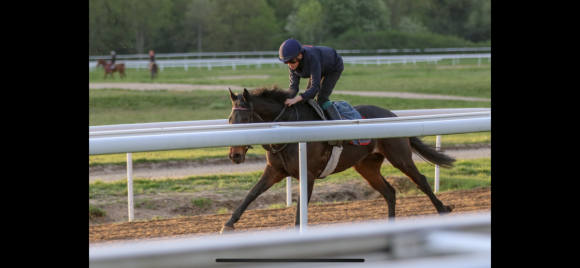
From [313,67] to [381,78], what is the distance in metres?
19.0

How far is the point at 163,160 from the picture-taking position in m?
8.64

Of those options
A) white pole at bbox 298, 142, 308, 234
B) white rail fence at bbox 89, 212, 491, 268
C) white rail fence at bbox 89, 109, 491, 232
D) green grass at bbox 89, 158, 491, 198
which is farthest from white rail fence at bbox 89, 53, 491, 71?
white rail fence at bbox 89, 212, 491, 268

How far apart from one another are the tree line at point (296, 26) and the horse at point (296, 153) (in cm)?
3108

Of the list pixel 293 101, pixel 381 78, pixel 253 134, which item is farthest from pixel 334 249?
pixel 381 78

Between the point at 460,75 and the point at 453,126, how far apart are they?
21.1 meters

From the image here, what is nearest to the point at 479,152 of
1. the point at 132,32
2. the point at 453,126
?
the point at 453,126

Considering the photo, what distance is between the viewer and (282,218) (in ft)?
16.3

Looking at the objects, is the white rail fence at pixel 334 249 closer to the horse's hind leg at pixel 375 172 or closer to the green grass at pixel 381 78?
the horse's hind leg at pixel 375 172

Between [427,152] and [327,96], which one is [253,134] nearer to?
[327,96]

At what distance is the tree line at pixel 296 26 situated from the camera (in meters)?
36.9

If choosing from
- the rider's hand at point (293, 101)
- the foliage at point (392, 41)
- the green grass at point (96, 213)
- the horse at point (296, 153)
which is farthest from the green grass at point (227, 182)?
the foliage at point (392, 41)

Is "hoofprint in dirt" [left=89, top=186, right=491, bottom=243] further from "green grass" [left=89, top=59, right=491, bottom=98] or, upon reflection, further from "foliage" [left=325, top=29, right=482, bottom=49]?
"foliage" [left=325, top=29, right=482, bottom=49]

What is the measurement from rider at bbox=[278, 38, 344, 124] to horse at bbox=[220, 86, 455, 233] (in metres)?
0.12

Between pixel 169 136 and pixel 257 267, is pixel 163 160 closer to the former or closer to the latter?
pixel 169 136
